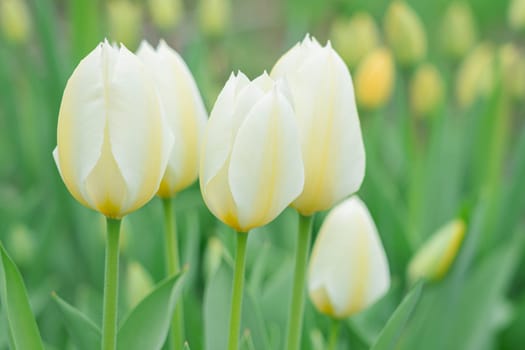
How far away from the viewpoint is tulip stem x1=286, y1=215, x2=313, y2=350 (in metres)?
0.64

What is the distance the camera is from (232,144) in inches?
22.0

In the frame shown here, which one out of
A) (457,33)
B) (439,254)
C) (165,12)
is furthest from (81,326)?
(457,33)

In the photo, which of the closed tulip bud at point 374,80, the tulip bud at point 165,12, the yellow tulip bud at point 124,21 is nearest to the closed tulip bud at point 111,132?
the closed tulip bud at point 374,80

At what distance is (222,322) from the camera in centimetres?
78

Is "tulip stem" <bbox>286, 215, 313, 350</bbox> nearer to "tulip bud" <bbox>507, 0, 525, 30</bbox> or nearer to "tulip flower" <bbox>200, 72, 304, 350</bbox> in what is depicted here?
"tulip flower" <bbox>200, 72, 304, 350</bbox>

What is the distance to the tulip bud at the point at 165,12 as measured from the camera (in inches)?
61.3

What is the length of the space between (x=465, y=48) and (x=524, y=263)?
1.37 ft

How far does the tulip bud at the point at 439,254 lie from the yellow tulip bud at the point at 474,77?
61 cm

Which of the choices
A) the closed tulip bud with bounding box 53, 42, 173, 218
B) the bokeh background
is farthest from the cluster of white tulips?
the bokeh background

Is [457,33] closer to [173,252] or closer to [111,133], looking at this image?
[173,252]

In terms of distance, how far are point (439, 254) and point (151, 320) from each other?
44cm

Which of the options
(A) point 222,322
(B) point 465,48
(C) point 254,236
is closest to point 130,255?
(C) point 254,236

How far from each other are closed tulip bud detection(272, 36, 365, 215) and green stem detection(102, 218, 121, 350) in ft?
0.42

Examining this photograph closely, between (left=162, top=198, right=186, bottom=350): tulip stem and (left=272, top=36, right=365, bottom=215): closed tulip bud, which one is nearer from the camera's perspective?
(left=272, top=36, right=365, bottom=215): closed tulip bud
